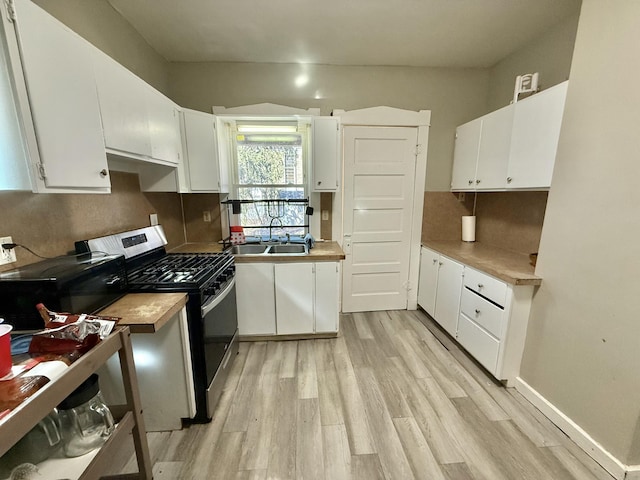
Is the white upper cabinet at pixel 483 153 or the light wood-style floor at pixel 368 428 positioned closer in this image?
the light wood-style floor at pixel 368 428

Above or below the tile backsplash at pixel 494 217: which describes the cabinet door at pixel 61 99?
above

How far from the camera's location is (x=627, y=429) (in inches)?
50.4

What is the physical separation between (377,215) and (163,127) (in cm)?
216

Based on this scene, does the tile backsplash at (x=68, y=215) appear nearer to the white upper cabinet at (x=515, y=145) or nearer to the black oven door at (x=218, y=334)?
the black oven door at (x=218, y=334)

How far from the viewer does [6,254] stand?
114 cm

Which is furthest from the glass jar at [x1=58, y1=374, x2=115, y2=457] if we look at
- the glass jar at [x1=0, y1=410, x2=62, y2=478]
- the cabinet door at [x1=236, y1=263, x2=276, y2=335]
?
the cabinet door at [x1=236, y1=263, x2=276, y2=335]

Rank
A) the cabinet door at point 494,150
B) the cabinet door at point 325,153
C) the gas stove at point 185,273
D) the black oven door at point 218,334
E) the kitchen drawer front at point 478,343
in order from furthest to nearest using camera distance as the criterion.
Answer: the cabinet door at point 325,153 < the cabinet door at point 494,150 < the kitchen drawer front at point 478,343 < the black oven door at point 218,334 < the gas stove at point 185,273

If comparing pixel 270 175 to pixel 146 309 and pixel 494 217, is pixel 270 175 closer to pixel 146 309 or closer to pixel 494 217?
pixel 146 309

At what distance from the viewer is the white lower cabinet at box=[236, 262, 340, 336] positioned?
7.66ft

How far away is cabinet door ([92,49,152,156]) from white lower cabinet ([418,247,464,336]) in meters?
2.63

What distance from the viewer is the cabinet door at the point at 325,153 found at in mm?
2451

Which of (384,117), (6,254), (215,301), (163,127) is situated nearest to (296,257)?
(215,301)

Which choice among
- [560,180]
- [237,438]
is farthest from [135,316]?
[560,180]

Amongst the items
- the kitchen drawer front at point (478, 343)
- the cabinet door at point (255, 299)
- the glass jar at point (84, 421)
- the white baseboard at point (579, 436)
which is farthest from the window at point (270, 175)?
the white baseboard at point (579, 436)
